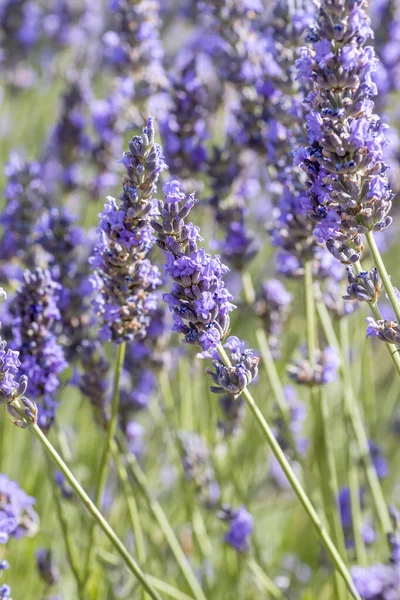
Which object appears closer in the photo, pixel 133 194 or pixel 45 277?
pixel 133 194

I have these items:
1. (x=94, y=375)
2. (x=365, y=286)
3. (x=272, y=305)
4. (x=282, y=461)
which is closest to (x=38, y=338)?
(x=94, y=375)

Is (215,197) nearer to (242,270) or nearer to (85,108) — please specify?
(242,270)

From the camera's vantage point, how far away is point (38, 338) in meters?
1.69

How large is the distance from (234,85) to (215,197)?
35 cm

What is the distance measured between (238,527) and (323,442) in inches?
13.3

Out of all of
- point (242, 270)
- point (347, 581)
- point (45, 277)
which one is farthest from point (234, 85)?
point (347, 581)

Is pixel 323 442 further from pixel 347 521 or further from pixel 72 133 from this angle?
pixel 72 133

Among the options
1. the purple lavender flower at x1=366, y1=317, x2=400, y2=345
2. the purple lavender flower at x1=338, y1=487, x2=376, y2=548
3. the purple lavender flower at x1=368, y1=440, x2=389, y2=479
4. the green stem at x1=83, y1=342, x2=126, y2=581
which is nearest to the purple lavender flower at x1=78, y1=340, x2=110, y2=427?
the green stem at x1=83, y1=342, x2=126, y2=581

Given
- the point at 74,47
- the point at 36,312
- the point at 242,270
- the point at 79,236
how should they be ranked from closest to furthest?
the point at 36,312 < the point at 79,236 < the point at 242,270 < the point at 74,47

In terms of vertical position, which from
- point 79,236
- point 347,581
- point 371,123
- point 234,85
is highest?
point 234,85

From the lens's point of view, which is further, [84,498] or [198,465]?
[198,465]

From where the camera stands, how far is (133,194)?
4.57 feet

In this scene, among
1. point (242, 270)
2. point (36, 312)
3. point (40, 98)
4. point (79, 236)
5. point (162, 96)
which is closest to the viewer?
point (36, 312)

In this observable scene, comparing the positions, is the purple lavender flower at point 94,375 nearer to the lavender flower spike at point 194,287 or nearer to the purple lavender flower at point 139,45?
the lavender flower spike at point 194,287
